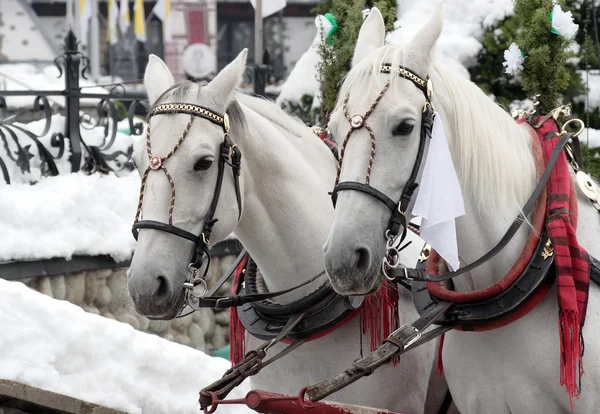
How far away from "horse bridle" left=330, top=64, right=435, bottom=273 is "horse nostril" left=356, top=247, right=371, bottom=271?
9 centimetres

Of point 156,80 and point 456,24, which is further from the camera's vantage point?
point 456,24

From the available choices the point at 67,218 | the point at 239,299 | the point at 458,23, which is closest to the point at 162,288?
the point at 239,299

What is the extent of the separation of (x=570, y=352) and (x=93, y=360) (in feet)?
6.94

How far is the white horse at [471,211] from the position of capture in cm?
264

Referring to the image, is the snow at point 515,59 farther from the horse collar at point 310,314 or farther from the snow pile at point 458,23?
the snow pile at point 458,23

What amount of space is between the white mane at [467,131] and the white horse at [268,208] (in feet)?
1.94

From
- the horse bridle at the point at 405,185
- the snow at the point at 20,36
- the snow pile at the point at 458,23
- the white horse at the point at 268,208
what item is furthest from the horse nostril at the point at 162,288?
the snow at the point at 20,36

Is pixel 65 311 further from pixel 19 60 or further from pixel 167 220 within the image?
pixel 19 60

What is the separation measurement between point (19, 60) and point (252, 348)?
25594mm

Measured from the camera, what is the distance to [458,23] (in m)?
6.70

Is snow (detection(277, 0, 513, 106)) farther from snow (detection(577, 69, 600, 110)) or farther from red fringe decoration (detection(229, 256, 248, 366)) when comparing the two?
red fringe decoration (detection(229, 256, 248, 366))

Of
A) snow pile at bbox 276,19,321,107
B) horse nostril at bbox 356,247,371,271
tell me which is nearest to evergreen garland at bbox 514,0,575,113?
horse nostril at bbox 356,247,371,271

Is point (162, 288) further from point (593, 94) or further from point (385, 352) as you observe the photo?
point (593, 94)

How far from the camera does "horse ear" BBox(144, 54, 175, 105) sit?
342 centimetres
